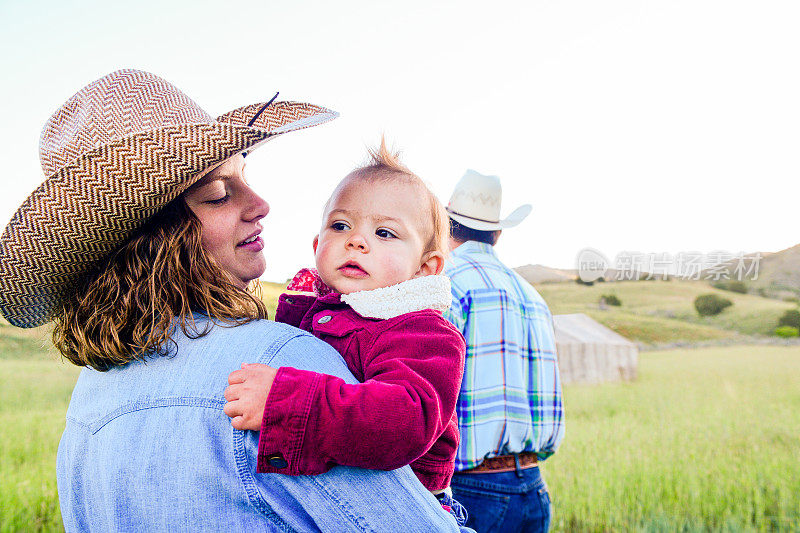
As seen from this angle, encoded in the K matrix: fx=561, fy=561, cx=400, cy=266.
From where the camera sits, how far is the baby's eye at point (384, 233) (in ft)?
5.49

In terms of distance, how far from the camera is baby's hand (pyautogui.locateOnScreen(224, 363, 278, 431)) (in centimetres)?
106

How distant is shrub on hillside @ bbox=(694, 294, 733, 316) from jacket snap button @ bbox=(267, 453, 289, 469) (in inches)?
1076

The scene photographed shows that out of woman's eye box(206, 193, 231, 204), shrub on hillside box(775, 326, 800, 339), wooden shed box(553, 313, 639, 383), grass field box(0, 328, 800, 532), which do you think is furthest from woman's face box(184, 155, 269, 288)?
shrub on hillside box(775, 326, 800, 339)

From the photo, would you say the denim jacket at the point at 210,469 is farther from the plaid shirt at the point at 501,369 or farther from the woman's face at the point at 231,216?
the plaid shirt at the point at 501,369

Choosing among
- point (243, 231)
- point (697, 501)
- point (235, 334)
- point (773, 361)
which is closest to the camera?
point (235, 334)

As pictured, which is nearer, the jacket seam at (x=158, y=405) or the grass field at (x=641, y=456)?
the jacket seam at (x=158, y=405)

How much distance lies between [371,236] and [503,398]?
1.61 m

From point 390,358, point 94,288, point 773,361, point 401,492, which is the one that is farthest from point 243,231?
point 773,361

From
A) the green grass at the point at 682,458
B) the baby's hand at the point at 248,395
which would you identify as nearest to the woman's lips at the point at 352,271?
the baby's hand at the point at 248,395

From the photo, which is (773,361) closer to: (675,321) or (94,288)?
(675,321)

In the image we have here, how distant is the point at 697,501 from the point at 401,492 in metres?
5.80

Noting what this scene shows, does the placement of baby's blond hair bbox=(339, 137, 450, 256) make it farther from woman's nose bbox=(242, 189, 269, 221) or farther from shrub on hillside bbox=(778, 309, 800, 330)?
shrub on hillside bbox=(778, 309, 800, 330)

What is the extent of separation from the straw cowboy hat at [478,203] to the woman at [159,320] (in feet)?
7.15

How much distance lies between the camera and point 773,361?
15547mm
